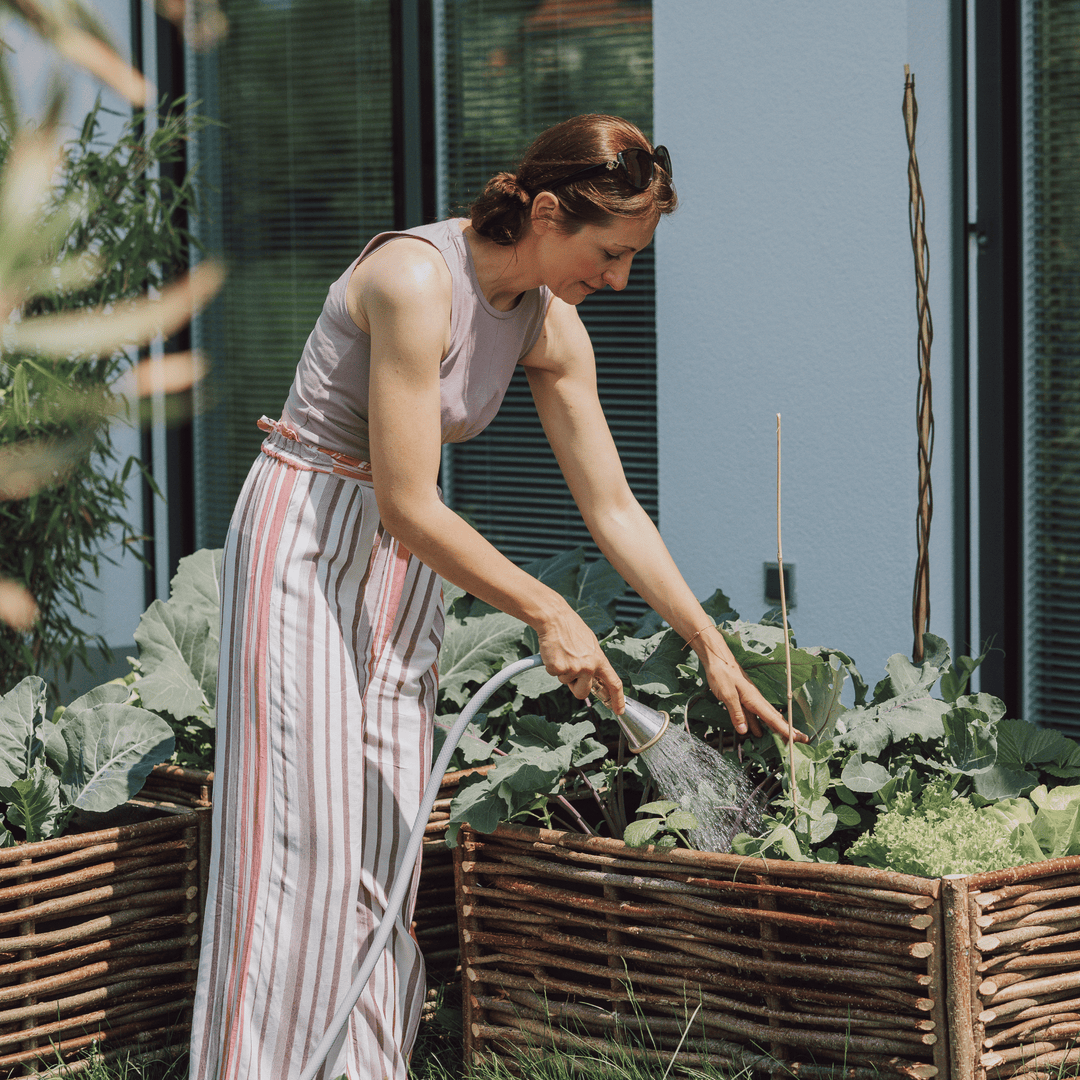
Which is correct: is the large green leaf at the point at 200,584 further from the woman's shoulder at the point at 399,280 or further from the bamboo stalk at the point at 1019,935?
the bamboo stalk at the point at 1019,935

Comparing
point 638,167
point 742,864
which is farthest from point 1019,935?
point 638,167

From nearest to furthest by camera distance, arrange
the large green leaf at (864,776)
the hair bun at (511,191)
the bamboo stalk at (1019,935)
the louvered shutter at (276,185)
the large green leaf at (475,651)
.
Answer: the bamboo stalk at (1019,935) < the hair bun at (511,191) < the large green leaf at (864,776) < the large green leaf at (475,651) < the louvered shutter at (276,185)

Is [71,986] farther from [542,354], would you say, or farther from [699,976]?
[542,354]

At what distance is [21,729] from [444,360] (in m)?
0.97

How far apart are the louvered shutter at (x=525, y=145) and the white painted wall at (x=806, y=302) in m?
0.12

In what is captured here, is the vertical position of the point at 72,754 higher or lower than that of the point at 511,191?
lower

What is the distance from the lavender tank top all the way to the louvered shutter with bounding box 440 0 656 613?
1339 millimetres

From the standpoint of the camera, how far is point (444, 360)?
178 cm

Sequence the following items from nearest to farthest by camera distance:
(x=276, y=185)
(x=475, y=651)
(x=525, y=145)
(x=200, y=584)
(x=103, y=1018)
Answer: (x=103, y=1018)
(x=475, y=651)
(x=200, y=584)
(x=525, y=145)
(x=276, y=185)

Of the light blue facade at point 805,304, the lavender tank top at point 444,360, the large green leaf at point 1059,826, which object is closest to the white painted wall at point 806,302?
the light blue facade at point 805,304

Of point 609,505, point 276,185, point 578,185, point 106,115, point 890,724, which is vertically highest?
point 106,115

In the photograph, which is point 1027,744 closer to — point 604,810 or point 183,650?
point 604,810

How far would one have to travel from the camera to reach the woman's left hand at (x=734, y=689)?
1964 mm

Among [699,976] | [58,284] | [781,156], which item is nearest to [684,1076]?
[699,976]
